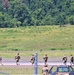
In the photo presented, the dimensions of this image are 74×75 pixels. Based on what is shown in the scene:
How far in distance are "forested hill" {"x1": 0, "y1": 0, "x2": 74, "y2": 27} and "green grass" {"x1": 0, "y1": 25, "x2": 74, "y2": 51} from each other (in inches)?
938

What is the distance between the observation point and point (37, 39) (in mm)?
78312

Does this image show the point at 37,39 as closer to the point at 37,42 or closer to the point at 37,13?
the point at 37,42

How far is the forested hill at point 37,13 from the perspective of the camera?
11306 centimetres

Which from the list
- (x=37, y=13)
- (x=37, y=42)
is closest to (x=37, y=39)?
(x=37, y=42)

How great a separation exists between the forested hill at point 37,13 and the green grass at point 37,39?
2383 centimetres

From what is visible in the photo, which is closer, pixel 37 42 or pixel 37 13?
pixel 37 42

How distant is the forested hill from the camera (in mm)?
113062

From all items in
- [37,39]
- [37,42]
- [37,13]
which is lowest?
[37,42]

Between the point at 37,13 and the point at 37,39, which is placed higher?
the point at 37,13

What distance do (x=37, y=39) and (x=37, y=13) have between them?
128ft

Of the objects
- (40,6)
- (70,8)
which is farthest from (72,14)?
(40,6)

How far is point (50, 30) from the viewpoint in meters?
87.1

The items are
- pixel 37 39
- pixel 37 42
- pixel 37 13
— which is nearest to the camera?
pixel 37 42

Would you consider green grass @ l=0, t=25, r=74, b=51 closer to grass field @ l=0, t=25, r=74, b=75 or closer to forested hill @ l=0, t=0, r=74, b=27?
grass field @ l=0, t=25, r=74, b=75
